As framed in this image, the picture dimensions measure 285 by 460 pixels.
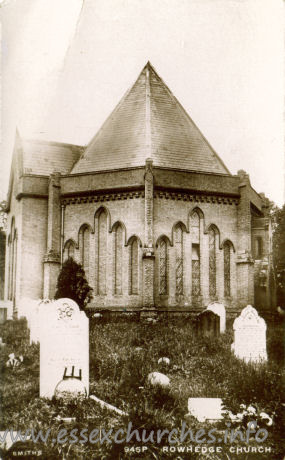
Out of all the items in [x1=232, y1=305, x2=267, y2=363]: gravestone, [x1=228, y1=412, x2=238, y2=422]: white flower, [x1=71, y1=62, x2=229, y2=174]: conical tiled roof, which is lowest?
[x1=228, y1=412, x2=238, y2=422]: white flower

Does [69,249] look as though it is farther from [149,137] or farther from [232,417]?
[232,417]

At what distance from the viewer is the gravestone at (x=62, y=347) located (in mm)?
11031

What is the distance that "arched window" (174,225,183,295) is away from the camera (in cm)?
2493

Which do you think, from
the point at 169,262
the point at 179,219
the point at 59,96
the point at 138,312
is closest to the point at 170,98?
the point at 179,219

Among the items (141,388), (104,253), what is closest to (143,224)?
(104,253)

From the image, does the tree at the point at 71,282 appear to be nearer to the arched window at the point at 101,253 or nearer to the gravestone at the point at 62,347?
the arched window at the point at 101,253

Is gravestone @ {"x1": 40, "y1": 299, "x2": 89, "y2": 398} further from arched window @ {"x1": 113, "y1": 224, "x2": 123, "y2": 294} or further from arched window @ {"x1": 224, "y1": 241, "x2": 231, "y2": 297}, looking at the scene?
arched window @ {"x1": 224, "y1": 241, "x2": 231, "y2": 297}

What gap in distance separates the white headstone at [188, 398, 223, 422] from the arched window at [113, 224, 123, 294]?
46.2 feet

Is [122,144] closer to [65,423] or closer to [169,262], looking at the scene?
[169,262]

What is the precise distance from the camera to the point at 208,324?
19406 millimetres

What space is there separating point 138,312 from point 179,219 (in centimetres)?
457

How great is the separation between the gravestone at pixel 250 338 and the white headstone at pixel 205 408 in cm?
426

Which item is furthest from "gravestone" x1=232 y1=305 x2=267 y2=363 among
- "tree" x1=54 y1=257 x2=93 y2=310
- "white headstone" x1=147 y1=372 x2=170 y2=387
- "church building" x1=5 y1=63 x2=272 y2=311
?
"church building" x1=5 y1=63 x2=272 y2=311

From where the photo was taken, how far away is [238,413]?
988 cm
